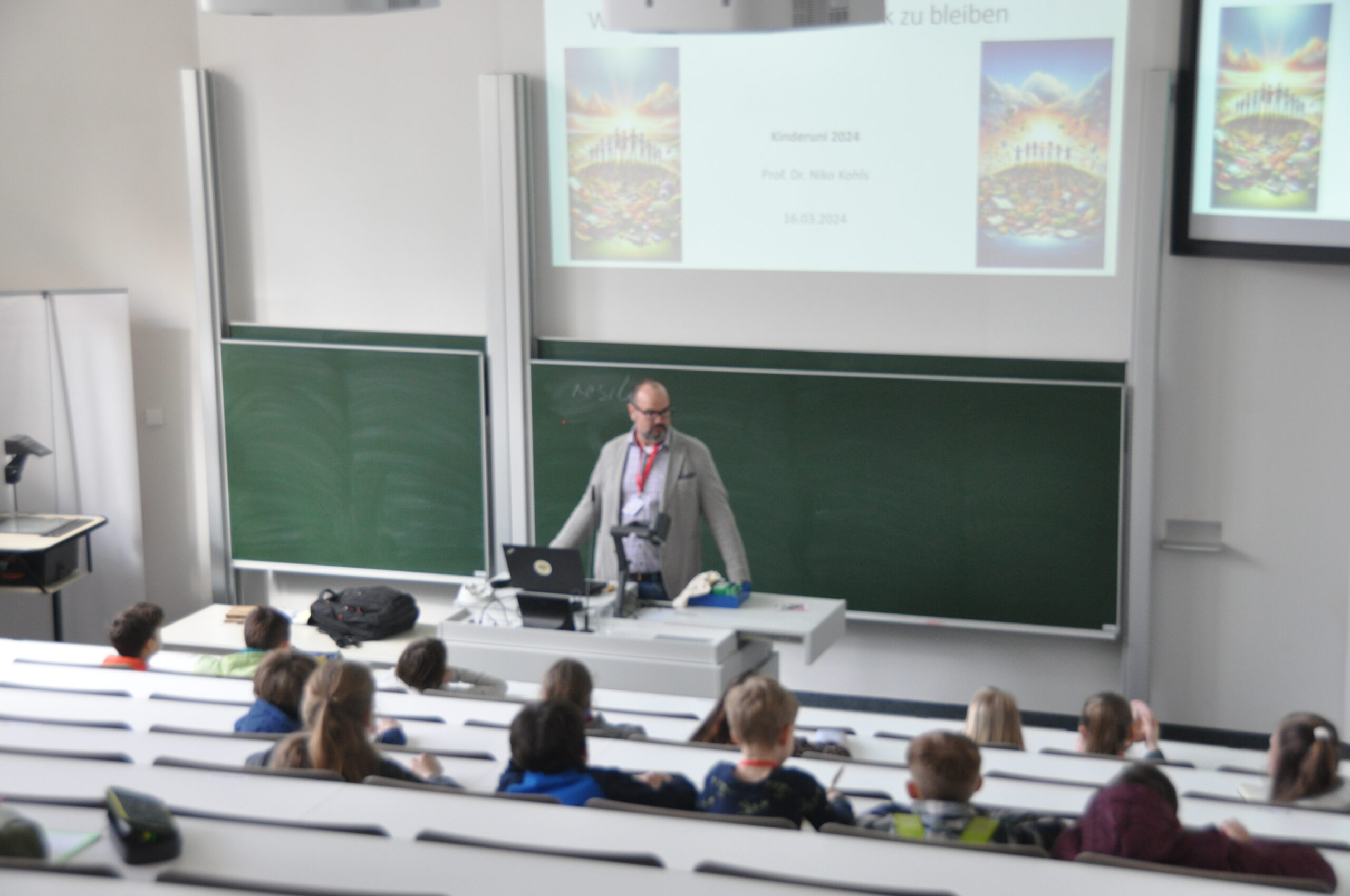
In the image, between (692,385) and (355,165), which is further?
(355,165)

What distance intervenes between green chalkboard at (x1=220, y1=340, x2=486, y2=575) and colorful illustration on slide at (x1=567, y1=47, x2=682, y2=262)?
0.95 metres

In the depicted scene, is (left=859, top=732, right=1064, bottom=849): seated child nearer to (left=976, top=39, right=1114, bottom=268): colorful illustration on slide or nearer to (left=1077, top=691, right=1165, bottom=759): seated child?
(left=1077, top=691, right=1165, bottom=759): seated child

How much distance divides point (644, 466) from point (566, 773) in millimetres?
2605

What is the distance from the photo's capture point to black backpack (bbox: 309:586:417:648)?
20.2 feet

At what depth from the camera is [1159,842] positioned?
2.92 m

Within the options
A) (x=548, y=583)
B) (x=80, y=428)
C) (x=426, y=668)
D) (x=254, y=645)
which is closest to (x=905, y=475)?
(x=548, y=583)

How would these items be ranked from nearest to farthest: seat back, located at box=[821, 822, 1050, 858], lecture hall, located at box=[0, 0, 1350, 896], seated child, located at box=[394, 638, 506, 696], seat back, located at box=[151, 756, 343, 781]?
seat back, located at box=[821, 822, 1050, 858], seat back, located at box=[151, 756, 343, 781], seated child, located at box=[394, 638, 506, 696], lecture hall, located at box=[0, 0, 1350, 896]

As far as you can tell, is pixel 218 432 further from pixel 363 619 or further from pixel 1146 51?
pixel 1146 51

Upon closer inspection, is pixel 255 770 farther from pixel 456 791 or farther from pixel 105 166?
pixel 105 166

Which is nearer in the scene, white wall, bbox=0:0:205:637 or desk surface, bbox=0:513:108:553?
desk surface, bbox=0:513:108:553

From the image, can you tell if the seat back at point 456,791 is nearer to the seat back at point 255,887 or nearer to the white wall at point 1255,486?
the seat back at point 255,887

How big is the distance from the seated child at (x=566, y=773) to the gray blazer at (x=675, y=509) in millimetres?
2347

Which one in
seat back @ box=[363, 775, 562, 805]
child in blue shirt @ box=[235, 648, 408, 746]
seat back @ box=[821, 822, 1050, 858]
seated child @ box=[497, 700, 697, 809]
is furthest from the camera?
child in blue shirt @ box=[235, 648, 408, 746]

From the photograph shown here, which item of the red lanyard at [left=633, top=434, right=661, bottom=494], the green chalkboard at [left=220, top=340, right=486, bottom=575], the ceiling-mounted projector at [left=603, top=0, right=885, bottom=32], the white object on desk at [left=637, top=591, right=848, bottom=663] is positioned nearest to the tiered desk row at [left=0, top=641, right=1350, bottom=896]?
the white object on desk at [left=637, top=591, right=848, bottom=663]
